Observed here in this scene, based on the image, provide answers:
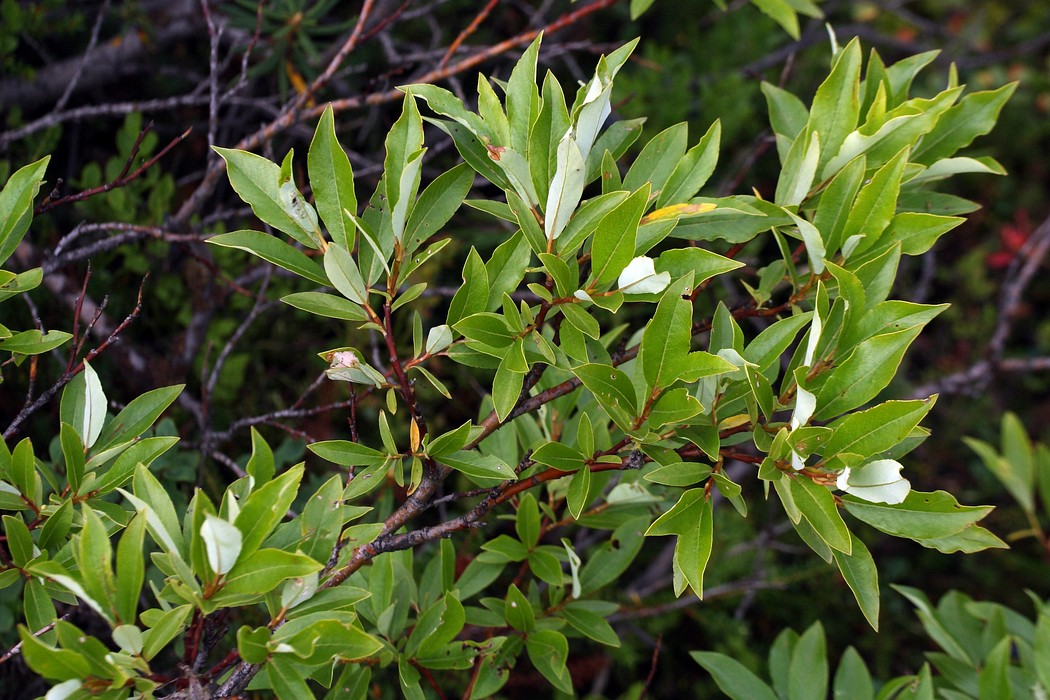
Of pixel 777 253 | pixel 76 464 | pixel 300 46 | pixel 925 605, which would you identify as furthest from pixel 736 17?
pixel 76 464

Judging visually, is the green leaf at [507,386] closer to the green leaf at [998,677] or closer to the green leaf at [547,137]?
the green leaf at [547,137]

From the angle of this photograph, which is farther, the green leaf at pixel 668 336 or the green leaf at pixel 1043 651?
the green leaf at pixel 1043 651

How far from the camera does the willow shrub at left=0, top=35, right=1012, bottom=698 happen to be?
31.4 inches

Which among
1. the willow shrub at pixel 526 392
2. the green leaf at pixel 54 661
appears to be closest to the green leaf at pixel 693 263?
the willow shrub at pixel 526 392

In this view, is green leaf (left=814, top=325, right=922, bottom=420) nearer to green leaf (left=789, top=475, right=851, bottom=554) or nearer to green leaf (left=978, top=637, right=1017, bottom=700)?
green leaf (left=789, top=475, right=851, bottom=554)

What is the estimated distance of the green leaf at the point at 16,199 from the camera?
98 centimetres

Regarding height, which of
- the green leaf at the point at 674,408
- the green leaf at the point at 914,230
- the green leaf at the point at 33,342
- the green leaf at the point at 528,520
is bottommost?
the green leaf at the point at 528,520

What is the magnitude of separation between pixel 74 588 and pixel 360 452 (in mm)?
351

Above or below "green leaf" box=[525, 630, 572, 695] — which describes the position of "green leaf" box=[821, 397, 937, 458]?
above

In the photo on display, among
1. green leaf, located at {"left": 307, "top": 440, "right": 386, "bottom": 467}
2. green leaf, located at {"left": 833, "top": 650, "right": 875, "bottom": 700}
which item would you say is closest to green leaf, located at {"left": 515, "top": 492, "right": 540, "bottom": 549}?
green leaf, located at {"left": 307, "top": 440, "right": 386, "bottom": 467}

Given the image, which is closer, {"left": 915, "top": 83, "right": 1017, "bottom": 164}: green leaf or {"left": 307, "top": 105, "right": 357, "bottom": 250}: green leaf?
{"left": 307, "top": 105, "right": 357, "bottom": 250}: green leaf

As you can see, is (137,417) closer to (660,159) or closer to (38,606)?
(38,606)

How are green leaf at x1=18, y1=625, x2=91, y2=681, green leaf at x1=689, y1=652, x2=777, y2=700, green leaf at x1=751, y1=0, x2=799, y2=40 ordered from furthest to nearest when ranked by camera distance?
green leaf at x1=751, y1=0, x2=799, y2=40, green leaf at x1=689, y1=652, x2=777, y2=700, green leaf at x1=18, y1=625, x2=91, y2=681

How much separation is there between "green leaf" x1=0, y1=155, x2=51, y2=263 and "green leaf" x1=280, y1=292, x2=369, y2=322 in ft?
1.17
